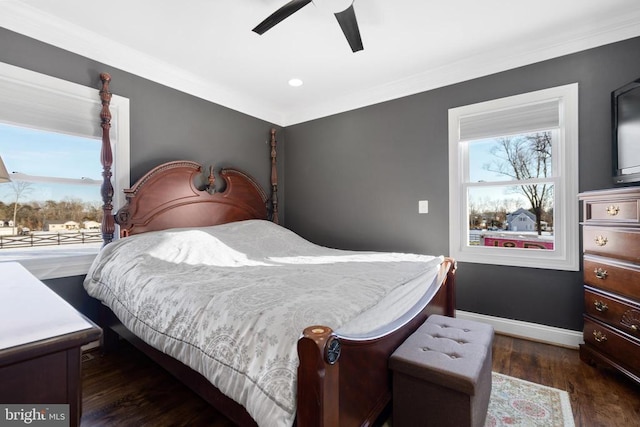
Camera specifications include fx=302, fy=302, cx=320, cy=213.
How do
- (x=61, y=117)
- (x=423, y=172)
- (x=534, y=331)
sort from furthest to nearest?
1. (x=423, y=172)
2. (x=534, y=331)
3. (x=61, y=117)

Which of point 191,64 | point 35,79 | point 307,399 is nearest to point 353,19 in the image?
point 191,64

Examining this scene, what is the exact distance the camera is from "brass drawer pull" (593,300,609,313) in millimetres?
1934

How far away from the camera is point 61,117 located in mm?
2260

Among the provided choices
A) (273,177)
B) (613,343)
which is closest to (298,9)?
(273,177)

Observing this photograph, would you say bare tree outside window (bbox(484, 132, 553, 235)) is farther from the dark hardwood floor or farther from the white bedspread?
the white bedspread

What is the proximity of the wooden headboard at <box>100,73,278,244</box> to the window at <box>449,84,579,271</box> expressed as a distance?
218 cm

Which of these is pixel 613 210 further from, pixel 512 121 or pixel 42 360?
pixel 42 360

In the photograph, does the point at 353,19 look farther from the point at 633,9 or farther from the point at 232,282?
the point at 633,9

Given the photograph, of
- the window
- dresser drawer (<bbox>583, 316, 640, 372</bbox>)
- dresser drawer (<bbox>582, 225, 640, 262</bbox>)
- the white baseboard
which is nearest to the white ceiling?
the window

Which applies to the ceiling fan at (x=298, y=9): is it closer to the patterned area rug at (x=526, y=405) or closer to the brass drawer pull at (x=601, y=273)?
the brass drawer pull at (x=601, y=273)

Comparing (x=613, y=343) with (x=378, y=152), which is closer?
(x=613, y=343)

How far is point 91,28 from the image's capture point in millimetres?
2254

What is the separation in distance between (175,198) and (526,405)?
2973 mm

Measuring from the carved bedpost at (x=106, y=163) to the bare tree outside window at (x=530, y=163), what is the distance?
3.33 m
